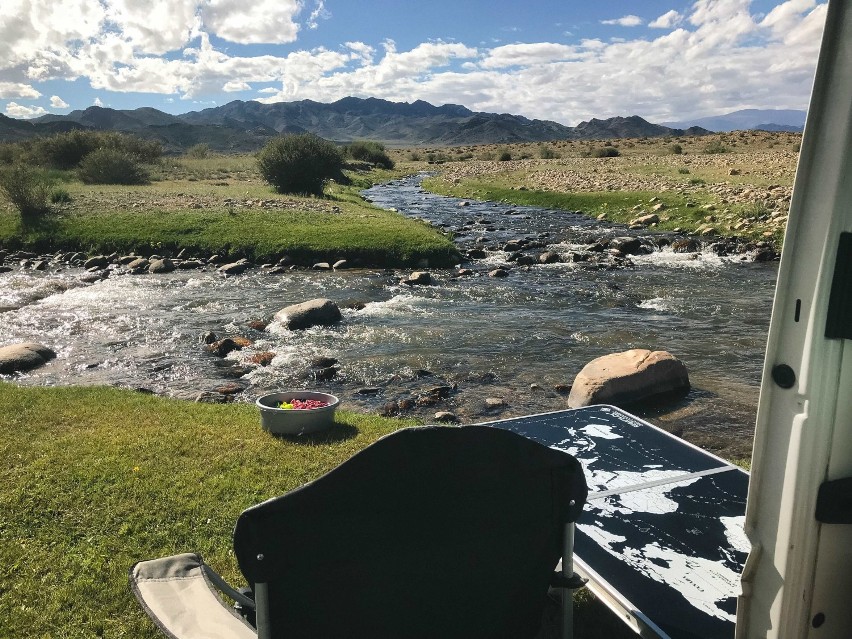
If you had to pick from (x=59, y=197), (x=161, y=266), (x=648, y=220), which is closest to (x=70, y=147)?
(x=59, y=197)

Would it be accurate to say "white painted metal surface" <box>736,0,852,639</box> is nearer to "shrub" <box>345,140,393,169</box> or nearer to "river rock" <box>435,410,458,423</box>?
"river rock" <box>435,410,458,423</box>

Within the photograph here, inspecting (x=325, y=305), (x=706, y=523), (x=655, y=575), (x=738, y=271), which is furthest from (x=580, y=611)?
(x=738, y=271)

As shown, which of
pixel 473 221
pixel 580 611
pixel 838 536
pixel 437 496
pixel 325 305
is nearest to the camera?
pixel 838 536

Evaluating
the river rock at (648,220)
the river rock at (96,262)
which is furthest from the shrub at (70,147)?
the river rock at (648,220)

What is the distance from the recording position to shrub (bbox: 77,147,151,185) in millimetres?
36938

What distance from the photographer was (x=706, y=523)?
12.9 feet

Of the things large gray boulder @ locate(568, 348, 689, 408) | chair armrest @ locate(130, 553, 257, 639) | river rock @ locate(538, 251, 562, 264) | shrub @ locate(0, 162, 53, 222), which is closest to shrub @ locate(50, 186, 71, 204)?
shrub @ locate(0, 162, 53, 222)

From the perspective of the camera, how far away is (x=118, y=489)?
18.2ft

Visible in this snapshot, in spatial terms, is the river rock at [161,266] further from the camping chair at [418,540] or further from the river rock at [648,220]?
the camping chair at [418,540]

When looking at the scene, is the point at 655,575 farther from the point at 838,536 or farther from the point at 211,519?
the point at 211,519

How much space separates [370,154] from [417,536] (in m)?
66.7

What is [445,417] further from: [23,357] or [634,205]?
[634,205]

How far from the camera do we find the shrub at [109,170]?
36.9 meters

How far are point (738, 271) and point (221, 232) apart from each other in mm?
14561
